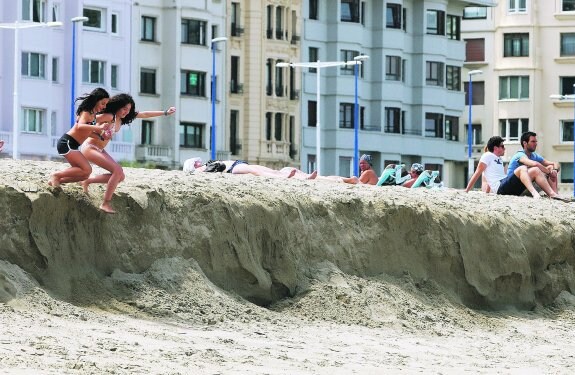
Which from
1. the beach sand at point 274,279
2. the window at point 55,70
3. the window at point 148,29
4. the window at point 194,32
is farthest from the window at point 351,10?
the beach sand at point 274,279

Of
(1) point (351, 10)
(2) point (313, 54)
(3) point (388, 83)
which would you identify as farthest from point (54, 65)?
(3) point (388, 83)

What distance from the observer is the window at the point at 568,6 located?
349 feet

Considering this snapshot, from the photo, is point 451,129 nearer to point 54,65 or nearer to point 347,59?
point 347,59

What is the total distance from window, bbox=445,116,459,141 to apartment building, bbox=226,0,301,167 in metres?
15.5

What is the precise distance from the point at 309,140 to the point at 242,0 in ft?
26.5

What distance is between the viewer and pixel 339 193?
2564cm

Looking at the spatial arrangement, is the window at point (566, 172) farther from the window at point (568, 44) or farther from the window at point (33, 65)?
the window at point (33, 65)

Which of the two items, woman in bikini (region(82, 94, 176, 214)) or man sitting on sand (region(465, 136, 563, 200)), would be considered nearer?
woman in bikini (region(82, 94, 176, 214))

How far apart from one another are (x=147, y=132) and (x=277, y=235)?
56.8 m

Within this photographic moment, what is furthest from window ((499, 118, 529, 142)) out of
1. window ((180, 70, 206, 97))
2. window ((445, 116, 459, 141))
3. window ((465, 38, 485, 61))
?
window ((180, 70, 206, 97))

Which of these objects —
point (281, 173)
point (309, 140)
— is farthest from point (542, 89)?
point (281, 173)

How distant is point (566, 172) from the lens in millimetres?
105938

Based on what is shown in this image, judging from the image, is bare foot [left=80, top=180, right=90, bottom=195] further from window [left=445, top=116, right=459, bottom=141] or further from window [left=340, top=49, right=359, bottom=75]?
window [left=445, top=116, right=459, bottom=141]

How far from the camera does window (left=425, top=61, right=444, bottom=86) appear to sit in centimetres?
9559
